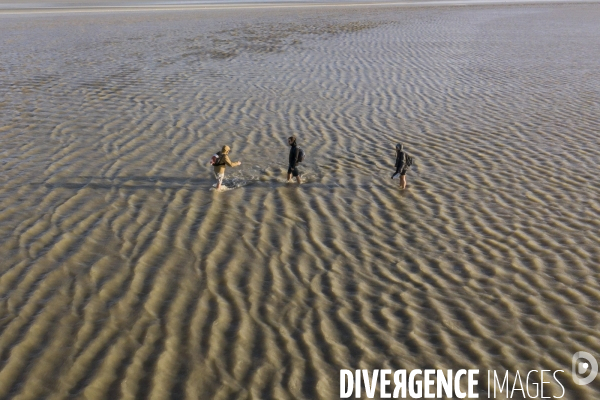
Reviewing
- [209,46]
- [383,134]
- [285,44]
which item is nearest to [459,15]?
[285,44]

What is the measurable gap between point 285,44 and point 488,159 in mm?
17649

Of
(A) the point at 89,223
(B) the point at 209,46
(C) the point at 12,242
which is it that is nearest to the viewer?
(C) the point at 12,242

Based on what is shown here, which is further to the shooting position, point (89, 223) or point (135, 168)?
point (135, 168)

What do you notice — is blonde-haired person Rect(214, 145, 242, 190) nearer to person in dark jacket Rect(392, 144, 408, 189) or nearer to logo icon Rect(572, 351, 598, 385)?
person in dark jacket Rect(392, 144, 408, 189)

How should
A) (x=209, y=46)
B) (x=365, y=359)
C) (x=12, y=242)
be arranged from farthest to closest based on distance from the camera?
1. (x=209, y=46)
2. (x=12, y=242)
3. (x=365, y=359)

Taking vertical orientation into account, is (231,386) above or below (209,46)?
below

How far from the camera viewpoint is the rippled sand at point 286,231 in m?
6.54

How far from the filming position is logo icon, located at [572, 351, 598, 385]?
6215mm

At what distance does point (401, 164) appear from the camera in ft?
36.5

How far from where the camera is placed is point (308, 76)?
838 inches

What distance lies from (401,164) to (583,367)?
5.49 metres

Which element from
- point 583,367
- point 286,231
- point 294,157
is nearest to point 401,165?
point 294,157

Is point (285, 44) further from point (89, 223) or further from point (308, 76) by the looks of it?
point (89, 223)

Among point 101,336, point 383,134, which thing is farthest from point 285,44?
point 101,336
